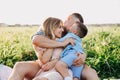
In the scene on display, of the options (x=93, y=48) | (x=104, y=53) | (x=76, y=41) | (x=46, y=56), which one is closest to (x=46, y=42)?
(x=46, y=56)

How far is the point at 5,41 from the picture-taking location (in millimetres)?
9227

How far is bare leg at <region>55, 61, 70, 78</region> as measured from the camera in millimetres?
3934

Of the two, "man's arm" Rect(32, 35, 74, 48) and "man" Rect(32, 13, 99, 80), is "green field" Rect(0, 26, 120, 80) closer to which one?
"man" Rect(32, 13, 99, 80)

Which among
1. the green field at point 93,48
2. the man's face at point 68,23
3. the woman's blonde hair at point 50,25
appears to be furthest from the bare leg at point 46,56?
the green field at point 93,48

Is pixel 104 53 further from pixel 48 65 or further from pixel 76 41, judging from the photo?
pixel 48 65

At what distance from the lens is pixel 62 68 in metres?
3.95

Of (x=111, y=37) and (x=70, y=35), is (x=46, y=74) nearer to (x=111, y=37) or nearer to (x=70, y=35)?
(x=70, y=35)

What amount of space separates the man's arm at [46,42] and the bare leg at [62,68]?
153 mm

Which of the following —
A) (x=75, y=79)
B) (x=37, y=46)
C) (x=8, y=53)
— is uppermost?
(x=37, y=46)

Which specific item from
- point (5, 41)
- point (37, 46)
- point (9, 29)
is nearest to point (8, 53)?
point (5, 41)

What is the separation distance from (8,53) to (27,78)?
A: 4664 mm

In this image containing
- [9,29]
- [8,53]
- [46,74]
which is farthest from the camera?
[9,29]

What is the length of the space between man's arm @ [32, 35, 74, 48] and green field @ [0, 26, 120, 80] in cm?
383

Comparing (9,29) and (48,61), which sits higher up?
(48,61)
